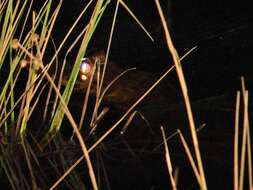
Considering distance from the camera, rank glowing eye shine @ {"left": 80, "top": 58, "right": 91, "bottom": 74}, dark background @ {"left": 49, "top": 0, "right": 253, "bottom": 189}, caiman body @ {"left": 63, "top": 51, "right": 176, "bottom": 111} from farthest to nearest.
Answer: glowing eye shine @ {"left": 80, "top": 58, "right": 91, "bottom": 74} → caiman body @ {"left": 63, "top": 51, "right": 176, "bottom": 111} → dark background @ {"left": 49, "top": 0, "right": 253, "bottom": 189}

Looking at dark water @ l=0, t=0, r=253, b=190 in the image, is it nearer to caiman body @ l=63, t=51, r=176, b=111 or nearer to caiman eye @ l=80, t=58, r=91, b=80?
caiman body @ l=63, t=51, r=176, b=111

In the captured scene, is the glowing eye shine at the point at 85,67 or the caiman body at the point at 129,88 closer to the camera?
the caiman body at the point at 129,88

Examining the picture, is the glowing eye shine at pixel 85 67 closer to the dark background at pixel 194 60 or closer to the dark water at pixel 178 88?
the dark water at pixel 178 88

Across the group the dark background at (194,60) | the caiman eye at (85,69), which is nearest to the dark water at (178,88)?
the dark background at (194,60)

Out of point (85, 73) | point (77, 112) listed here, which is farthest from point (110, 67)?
point (77, 112)

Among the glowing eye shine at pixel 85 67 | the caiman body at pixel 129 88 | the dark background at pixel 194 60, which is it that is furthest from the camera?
the glowing eye shine at pixel 85 67

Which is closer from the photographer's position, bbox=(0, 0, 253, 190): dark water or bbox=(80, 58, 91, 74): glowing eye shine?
bbox=(0, 0, 253, 190): dark water

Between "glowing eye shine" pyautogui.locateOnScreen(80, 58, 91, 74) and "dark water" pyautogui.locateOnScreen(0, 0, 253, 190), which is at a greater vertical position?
"glowing eye shine" pyautogui.locateOnScreen(80, 58, 91, 74)

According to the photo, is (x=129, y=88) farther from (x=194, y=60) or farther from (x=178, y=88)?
(x=194, y=60)

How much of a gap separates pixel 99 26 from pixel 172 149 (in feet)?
6.11

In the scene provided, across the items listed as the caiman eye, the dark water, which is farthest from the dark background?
the caiman eye

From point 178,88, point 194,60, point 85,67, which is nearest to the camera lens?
point 178,88

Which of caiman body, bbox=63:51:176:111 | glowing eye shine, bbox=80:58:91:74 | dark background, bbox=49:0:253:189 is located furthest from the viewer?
glowing eye shine, bbox=80:58:91:74

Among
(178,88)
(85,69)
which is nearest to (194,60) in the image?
(178,88)
